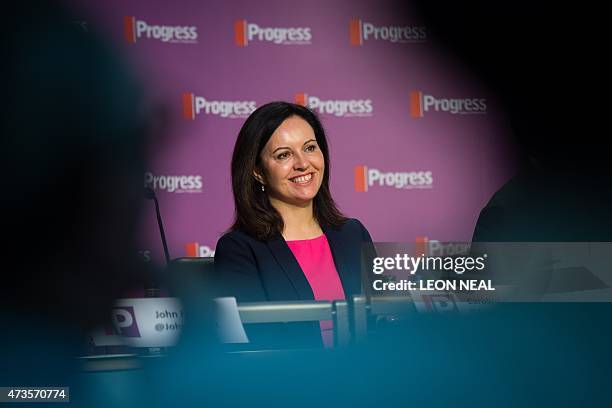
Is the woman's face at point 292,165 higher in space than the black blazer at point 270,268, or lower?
higher

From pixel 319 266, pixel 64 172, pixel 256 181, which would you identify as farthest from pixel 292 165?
pixel 64 172

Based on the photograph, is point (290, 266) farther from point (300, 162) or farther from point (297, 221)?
point (300, 162)

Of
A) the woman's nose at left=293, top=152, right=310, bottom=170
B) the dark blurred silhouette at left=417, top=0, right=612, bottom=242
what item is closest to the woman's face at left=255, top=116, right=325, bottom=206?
the woman's nose at left=293, top=152, right=310, bottom=170

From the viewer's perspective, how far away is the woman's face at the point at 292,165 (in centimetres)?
229

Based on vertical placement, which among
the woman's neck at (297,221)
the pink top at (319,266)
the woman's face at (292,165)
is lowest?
the pink top at (319,266)

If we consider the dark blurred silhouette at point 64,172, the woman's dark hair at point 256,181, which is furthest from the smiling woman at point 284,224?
the dark blurred silhouette at point 64,172

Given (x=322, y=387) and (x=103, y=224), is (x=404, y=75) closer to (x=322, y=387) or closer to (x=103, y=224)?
(x=103, y=224)

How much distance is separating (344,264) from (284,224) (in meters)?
0.21

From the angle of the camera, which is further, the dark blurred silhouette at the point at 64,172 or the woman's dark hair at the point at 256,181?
the dark blurred silhouette at the point at 64,172

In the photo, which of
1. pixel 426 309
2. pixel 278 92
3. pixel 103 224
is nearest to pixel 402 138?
pixel 278 92

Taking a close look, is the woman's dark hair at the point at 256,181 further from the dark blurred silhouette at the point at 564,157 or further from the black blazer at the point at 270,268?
the dark blurred silhouette at the point at 564,157

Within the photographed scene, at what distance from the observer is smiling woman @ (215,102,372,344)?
2.18 metres

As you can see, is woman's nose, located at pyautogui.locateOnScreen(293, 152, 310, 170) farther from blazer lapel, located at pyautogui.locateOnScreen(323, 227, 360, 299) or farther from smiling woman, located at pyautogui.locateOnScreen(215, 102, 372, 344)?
blazer lapel, located at pyautogui.locateOnScreen(323, 227, 360, 299)

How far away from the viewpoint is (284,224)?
7.57 feet
